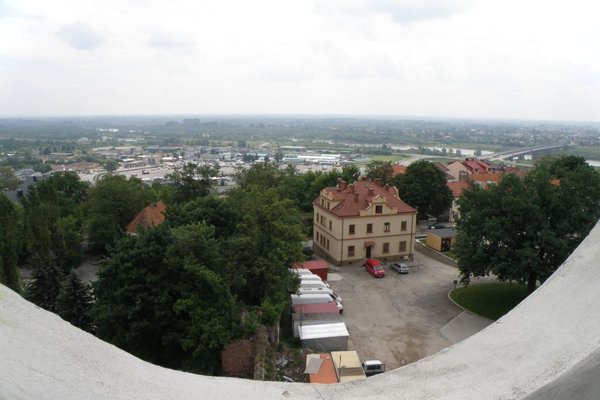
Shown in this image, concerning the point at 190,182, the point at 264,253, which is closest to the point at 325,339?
the point at 264,253

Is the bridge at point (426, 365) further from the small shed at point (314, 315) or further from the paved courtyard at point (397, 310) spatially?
the small shed at point (314, 315)

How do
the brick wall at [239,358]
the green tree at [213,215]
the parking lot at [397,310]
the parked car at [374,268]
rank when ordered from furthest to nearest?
the parked car at [374,268]
the green tree at [213,215]
the parking lot at [397,310]
the brick wall at [239,358]

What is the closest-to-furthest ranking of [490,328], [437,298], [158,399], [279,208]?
1. [158,399]
2. [490,328]
3. [279,208]
4. [437,298]

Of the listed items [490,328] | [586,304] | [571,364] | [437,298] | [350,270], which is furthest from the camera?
[350,270]

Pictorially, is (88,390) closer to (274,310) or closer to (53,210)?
(274,310)

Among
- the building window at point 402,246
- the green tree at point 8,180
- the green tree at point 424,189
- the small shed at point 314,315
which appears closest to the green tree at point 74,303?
the small shed at point 314,315

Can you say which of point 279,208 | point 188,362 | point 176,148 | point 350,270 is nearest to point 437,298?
point 350,270

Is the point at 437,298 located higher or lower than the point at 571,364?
lower
